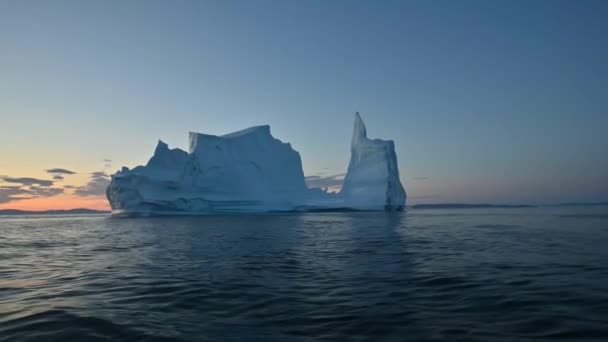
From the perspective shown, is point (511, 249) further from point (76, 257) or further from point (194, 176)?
point (194, 176)

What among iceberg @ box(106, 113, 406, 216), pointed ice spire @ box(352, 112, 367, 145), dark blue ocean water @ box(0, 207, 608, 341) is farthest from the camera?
pointed ice spire @ box(352, 112, 367, 145)

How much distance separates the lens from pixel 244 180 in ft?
157

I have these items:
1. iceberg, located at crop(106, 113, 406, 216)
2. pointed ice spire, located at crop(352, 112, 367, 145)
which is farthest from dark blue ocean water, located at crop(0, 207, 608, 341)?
pointed ice spire, located at crop(352, 112, 367, 145)

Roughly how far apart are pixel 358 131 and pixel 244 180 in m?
16.7

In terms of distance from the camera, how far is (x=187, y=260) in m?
10.4

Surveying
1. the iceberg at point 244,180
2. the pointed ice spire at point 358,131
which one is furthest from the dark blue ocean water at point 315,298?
the pointed ice spire at point 358,131

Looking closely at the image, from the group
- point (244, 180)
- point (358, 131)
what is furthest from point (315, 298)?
point (358, 131)

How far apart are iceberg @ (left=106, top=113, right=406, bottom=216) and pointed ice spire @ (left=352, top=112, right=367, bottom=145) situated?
0.13 meters

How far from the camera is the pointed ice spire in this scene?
52.1 m

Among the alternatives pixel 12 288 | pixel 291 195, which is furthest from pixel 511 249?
pixel 291 195

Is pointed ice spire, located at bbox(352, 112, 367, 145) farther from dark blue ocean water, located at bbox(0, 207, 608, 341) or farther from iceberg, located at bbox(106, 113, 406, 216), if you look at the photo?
dark blue ocean water, located at bbox(0, 207, 608, 341)

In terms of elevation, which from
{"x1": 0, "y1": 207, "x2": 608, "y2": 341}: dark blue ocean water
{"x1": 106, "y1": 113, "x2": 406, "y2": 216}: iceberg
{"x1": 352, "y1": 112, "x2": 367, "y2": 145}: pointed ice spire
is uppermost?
{"x1": 352, "y1": 112, "x2": 367, "y2": 145}: pointed ice spire

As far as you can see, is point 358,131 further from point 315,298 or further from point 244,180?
point 315,298

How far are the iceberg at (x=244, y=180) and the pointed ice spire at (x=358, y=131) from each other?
0.13 metres
